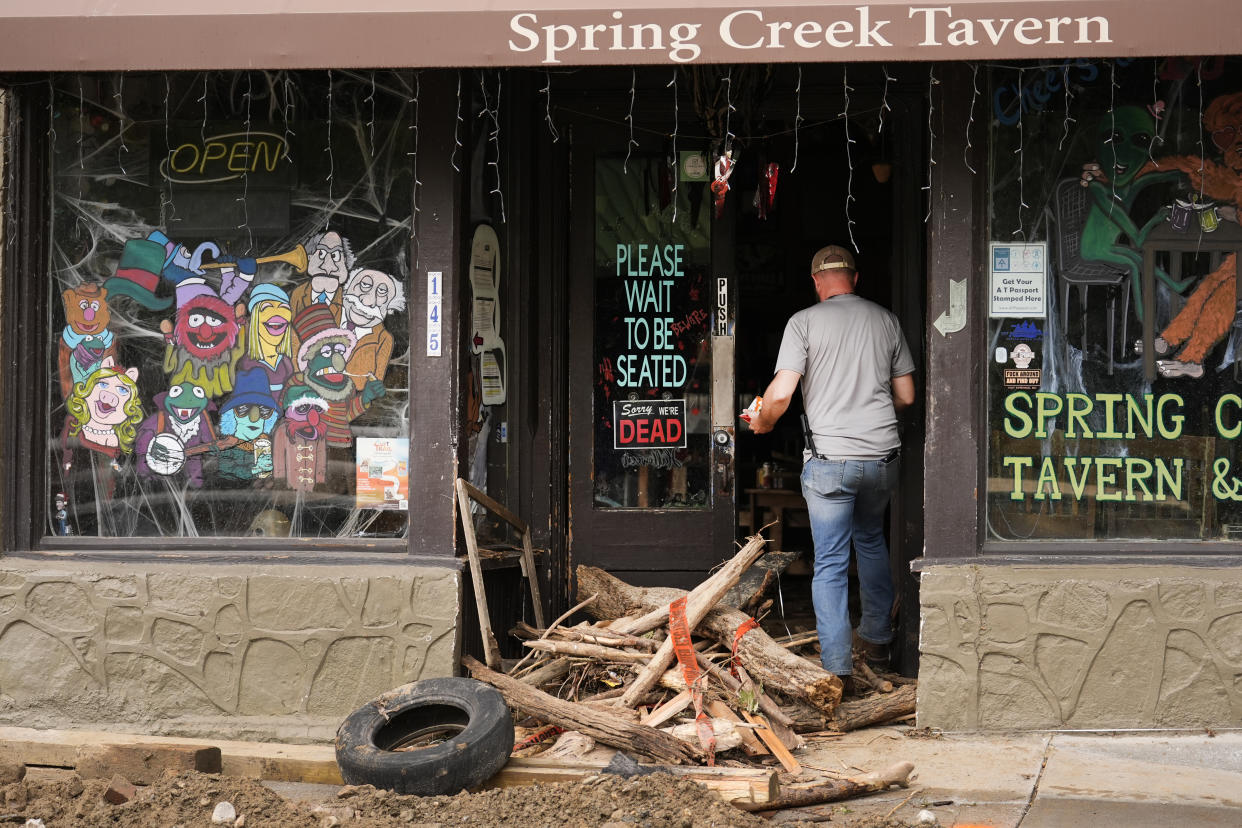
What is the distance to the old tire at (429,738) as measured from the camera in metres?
4.87

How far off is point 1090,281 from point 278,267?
404 centimetres

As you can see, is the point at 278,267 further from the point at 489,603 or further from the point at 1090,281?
the point at 1090,281

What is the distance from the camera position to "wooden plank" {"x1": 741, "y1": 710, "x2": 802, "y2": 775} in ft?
17.1

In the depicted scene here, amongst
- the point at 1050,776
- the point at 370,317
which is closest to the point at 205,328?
the point at 370,317

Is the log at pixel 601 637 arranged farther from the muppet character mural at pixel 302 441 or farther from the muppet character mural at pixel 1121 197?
the muppet character mural at pixel 1121 197

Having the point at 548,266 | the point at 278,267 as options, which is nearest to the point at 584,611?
the point at 548,266

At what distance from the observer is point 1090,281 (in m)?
5.95

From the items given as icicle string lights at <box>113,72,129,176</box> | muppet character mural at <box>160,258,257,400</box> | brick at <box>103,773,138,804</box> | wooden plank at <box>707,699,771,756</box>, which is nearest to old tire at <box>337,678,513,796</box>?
brick at <box>103,773,138,804</box>

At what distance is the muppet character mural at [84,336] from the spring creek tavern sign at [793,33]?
8.75 feet

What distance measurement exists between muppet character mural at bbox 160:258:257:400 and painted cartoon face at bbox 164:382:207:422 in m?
0.03

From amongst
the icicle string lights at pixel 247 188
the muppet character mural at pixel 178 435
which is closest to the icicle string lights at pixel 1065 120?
the icicle string lights at pixel 247 188

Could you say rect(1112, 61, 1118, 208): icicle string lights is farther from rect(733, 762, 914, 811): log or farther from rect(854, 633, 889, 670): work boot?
rect(733, 762, 914, 811): log

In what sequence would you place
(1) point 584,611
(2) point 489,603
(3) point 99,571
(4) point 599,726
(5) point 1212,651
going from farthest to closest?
1. (1) point 584,611
2. (2) point 489,603
3. (3) point 99,571
4. (5) point 1212,651
5. (4) point 599,726

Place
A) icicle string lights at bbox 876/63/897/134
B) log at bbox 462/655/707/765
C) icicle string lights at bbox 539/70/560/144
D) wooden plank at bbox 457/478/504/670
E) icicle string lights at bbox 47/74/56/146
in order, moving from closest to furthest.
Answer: log at bbox 462/655/707/765 < wooden plank at bbox 457/478/504/670 < icicle string lights at bbox 47/74/56/146 < icicle string lights at bbox 876/63/897/134 < icicle string lights at bbox 539/70/560/144
